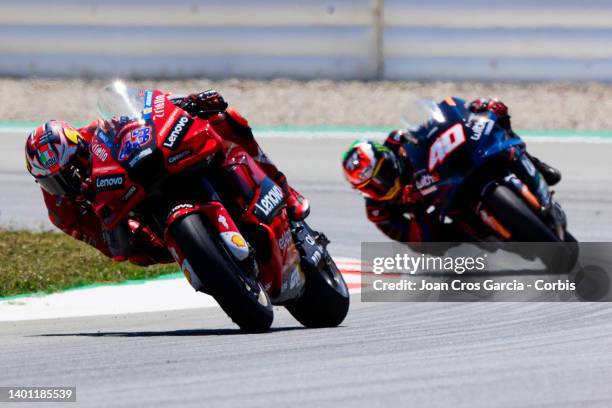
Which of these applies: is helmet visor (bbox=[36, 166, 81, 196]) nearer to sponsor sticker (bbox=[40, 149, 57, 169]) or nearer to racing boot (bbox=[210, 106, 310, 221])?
sponsor sticker (bbox=[40, 149, 57, 169])

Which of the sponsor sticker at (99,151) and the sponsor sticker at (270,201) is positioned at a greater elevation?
the sponsor sticker at (99,151)

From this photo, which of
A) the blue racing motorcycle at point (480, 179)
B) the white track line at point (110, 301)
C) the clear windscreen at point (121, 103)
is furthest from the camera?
the white track line at point (110, 301)

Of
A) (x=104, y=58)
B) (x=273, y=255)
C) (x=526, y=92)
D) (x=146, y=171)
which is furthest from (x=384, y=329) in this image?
(x=104, y=58)

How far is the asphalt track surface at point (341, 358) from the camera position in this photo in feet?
14.4

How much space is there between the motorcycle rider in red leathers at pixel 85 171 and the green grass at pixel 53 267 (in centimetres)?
190

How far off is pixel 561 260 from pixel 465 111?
1.26 metres

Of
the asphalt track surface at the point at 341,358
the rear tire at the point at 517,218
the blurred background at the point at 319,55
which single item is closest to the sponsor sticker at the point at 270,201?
the asphalt track surface at the point at 341,358

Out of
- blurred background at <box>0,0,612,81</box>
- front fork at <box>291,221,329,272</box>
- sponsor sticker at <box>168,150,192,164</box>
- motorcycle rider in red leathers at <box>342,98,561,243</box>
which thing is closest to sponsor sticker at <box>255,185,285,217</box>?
front fork at <box>291,221,329,272</box>

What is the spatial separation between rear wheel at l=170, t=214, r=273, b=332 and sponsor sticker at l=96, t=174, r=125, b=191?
39 cm

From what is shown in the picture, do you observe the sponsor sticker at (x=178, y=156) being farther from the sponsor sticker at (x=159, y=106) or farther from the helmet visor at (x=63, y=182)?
the helmet visor at (x=63, y=182)

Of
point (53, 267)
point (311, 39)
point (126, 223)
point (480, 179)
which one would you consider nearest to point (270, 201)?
point (126, 223)

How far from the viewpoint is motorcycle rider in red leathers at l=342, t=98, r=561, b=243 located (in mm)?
8562

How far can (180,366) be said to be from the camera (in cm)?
497

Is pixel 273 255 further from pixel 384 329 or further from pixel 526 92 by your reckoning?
pixel 526 92
